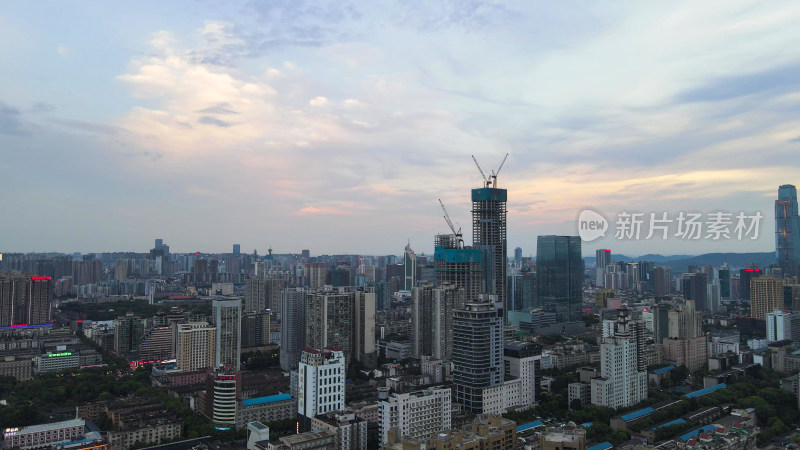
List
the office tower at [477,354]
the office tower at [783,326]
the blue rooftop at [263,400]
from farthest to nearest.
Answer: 1. the office tower at [783,326]
2. the office tower at [477,354]
3. the blue rooftop at [263,400]

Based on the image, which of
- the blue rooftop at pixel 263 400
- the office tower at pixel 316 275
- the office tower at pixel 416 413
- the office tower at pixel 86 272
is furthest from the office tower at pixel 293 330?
the office tower at pixel 86 272

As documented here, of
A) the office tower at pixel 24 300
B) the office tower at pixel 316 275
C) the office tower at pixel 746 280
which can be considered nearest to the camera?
the office tower at pixel 24 300

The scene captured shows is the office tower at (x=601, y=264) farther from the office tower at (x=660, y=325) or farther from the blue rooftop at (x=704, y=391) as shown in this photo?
the blue rooftop at (x=704, y=391)

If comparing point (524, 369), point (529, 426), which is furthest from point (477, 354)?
point (529, 426)

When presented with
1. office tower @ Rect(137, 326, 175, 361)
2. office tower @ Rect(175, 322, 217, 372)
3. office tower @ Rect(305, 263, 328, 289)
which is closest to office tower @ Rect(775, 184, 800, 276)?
office tower @ Rect(305, 263, 328, 289)

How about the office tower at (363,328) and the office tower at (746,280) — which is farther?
the office tower at (746,280)

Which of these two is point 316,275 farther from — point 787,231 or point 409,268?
point 787,231

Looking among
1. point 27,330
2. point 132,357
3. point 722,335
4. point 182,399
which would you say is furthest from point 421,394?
point 27,330

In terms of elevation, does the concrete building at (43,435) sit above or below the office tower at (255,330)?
below
